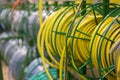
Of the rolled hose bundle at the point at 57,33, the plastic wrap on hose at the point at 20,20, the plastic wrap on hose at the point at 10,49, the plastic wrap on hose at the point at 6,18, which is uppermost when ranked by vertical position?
the rolled hose bundle at the point at 57,33

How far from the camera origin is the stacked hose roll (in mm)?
1022

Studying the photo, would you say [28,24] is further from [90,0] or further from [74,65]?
[74,65]

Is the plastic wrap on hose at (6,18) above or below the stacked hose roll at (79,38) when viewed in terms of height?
below

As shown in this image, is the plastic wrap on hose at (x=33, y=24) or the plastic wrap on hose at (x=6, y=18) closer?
the plastic wrap on hose at (x=33, y=24)

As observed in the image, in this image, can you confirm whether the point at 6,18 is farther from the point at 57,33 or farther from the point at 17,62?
the point at 57,33

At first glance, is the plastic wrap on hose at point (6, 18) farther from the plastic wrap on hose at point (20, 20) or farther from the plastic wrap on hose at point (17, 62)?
the plastic wrap on hose at point (17, 62)

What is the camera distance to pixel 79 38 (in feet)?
3.91

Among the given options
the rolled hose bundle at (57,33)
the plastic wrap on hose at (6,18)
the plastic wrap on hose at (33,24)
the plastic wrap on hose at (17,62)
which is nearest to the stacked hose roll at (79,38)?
the rolled hose bundle at (57,33)

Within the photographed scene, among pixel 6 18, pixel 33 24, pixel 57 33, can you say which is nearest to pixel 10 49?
pixel 6 18

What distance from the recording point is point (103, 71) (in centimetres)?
105

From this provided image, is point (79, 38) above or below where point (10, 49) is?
above

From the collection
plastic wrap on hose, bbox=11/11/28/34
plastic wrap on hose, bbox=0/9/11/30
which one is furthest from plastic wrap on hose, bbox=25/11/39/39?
plastic wrap on hose, bbox=0/9/11/30

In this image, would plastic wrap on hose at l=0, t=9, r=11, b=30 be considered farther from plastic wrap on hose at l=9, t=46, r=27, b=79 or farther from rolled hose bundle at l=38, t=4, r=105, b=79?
rolled hose bundle at l=38, t=4, r=105, b=79

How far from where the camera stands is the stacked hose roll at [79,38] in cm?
102
